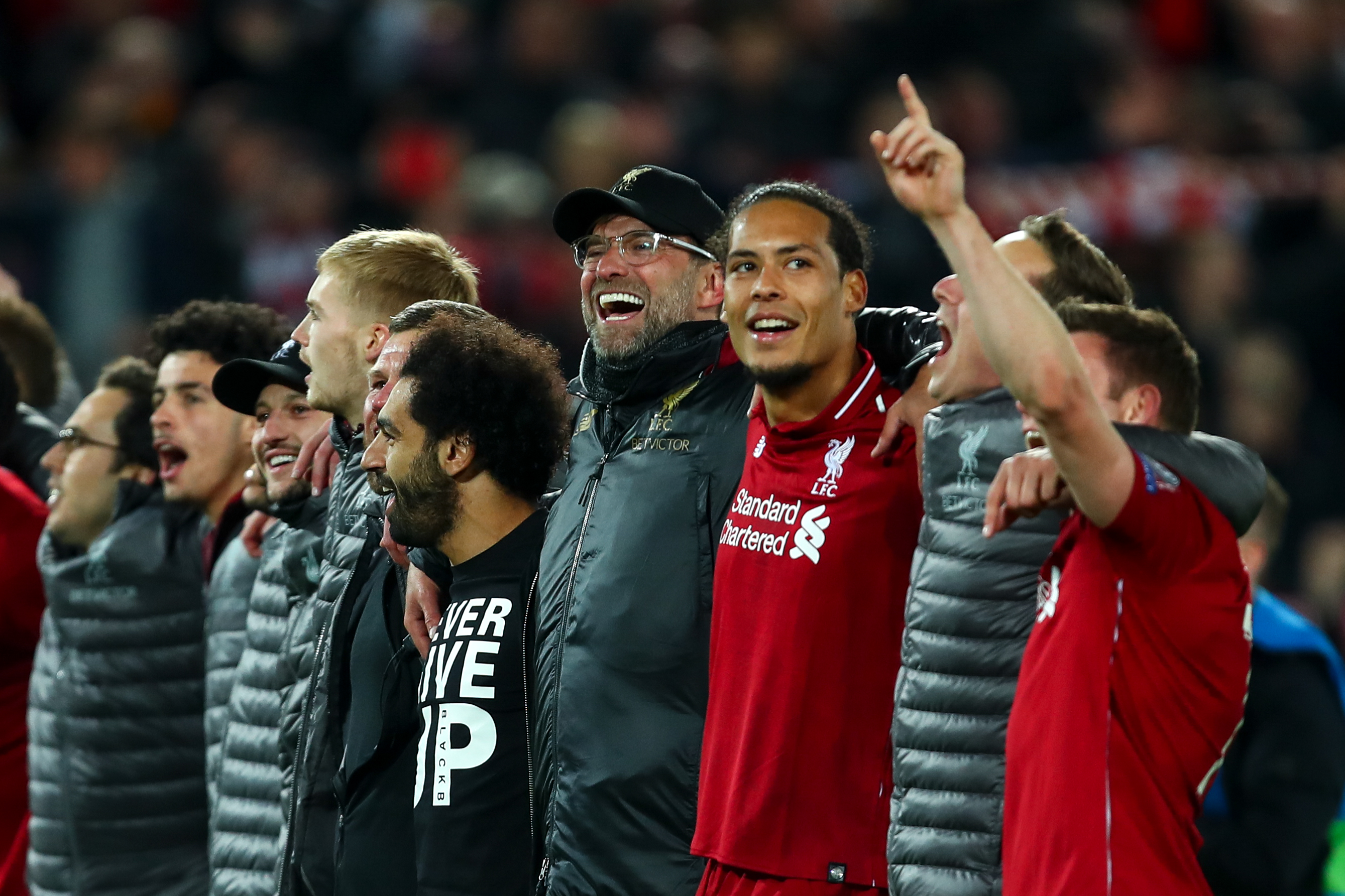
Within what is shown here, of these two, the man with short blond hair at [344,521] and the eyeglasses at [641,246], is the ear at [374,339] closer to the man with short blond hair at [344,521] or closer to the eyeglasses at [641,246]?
the man with short blond hair at [344,521]

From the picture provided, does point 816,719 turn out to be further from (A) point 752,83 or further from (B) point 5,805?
(A) point 752,83

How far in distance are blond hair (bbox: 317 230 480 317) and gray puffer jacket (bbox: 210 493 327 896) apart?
490mm

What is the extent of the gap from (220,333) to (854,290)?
2.15 meters

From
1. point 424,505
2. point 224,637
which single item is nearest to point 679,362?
point 424,505

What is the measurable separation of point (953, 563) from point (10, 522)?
11.0 ft

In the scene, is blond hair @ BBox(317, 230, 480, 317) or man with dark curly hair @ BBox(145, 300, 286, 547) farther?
man with dark curly hair @ BBox(145, 300, 286, 547)

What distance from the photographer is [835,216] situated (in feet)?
12.2

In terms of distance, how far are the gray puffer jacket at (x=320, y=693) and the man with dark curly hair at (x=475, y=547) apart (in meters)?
0.21

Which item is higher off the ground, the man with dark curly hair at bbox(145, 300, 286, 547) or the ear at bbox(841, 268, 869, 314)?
the man with dark curly hair at bbox(145, 300, 286, 547)

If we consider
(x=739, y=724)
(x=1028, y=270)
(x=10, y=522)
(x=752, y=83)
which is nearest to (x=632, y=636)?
(x=739, y=724)

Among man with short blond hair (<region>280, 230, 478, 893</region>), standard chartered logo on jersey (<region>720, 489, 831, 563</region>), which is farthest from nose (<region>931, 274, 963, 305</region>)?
man with short blond hair (<region>280, 230, 478, 893</region>)

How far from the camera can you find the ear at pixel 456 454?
389cm

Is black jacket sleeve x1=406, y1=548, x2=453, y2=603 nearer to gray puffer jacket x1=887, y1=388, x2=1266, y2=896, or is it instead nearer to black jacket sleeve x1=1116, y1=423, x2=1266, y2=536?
gray puffer jacket x1=887, y1=388, x2=1266, y2=896

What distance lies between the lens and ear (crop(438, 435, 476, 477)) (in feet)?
12.8
